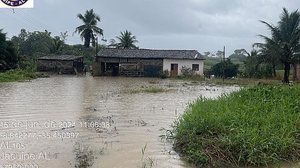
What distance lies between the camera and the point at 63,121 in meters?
8.88

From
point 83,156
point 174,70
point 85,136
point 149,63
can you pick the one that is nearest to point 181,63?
point 174,70

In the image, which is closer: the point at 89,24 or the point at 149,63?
the point at 149,63

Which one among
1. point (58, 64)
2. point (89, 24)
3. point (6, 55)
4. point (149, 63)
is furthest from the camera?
point (89, 24)

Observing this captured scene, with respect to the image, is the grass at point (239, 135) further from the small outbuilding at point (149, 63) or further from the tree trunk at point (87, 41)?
the tree trunk at point (87, 41)

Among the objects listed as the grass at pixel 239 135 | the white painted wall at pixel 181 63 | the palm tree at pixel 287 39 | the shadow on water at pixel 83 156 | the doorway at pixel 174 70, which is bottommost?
the shadow on water at pixel 83 156

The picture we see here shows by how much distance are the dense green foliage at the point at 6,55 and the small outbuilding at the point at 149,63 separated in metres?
7.99

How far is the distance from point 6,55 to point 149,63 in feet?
44.8

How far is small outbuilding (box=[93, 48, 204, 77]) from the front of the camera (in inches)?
1471

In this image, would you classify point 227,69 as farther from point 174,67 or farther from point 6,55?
point 6,55

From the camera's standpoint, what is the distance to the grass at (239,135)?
213 inches

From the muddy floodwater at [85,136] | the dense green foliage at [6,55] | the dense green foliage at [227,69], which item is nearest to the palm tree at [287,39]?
the dense green foliage at [227,69]

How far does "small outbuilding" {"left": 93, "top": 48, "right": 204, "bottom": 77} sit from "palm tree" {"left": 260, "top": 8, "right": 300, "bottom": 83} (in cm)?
1154

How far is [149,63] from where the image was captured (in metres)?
37.6

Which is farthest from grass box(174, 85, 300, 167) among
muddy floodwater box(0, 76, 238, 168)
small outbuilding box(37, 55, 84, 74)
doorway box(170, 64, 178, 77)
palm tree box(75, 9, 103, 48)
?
palm tree box(75, 9, 103, 48)
